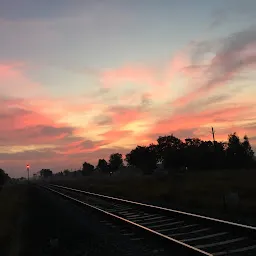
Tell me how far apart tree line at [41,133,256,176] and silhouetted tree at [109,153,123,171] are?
5008cm

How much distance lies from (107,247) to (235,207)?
9.16 meters

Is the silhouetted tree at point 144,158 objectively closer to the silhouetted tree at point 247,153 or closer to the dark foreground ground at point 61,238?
the silhouetted tree at point 247,153

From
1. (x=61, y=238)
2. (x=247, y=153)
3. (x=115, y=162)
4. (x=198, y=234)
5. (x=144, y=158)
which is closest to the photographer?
(x=198, y=234)

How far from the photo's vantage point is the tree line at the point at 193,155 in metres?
101

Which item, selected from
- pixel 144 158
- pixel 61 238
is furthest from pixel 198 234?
pixel 144 158

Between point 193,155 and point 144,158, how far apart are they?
3457 cm

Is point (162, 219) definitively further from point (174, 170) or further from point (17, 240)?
point (174, 170)

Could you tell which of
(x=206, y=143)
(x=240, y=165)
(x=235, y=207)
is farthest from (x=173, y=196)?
(x=206, y=143)

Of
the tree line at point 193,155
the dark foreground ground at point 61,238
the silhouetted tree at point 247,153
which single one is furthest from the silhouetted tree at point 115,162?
the dark foreground ground at point 61,238

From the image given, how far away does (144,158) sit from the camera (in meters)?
135

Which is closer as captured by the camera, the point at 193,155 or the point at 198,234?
the point at 198,234

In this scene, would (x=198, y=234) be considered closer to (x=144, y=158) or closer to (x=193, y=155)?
(x=193, y=155)

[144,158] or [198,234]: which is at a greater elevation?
[144,158]

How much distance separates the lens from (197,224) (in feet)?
40.8
